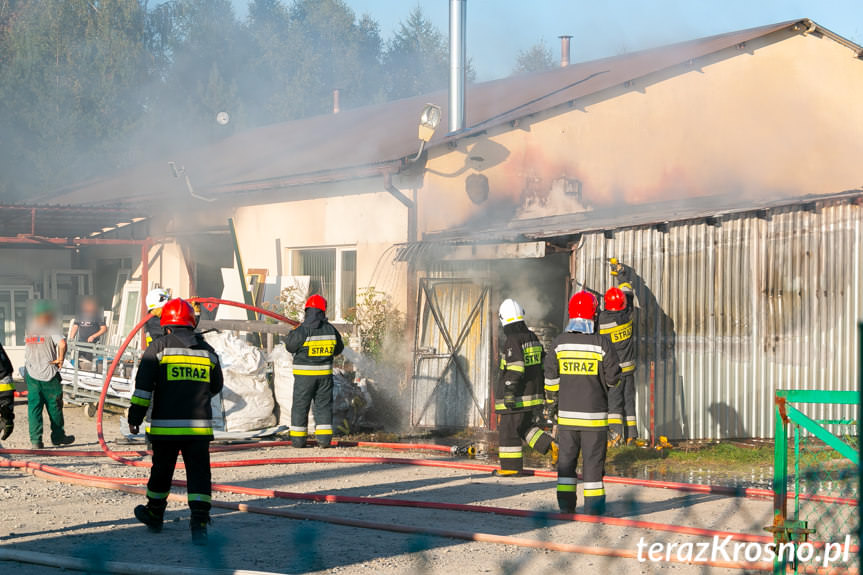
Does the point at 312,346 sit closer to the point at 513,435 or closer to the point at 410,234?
the point at 513,435

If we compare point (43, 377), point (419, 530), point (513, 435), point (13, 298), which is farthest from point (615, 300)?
point (13, 298)

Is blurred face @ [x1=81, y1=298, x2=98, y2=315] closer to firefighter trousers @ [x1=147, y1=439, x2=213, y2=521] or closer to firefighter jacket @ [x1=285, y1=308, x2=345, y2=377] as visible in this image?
firefighter jacket @ [x1=285, y1=308, x2=345, y2=377]

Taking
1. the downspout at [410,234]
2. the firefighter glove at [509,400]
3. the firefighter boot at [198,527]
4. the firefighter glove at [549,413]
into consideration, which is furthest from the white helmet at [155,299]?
the firefighter glove at [549,413]

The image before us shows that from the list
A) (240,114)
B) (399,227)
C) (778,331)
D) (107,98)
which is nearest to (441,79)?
(240,114)

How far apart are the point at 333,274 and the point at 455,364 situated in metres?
3.45

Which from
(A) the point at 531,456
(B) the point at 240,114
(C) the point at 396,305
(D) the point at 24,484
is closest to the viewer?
(D) the point at 24,484

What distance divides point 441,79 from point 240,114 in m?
15.8

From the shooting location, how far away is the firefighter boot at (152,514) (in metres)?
6.76

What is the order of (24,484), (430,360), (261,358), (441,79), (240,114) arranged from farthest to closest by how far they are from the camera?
(441,79)
(240,114)
(430,360)
(261,358)
(24,484)

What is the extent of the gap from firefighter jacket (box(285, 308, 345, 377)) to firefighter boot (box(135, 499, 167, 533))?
4278mm

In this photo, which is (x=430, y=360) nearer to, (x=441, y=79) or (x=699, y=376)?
(x=699, y=376)

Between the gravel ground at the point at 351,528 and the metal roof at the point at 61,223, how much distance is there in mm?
8393

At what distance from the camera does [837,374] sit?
11570mm

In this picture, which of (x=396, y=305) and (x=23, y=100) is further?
(x=23, y=100)
